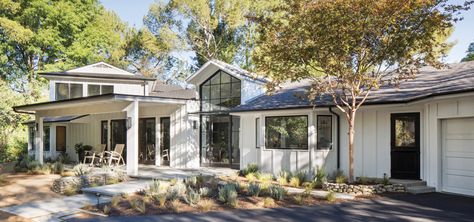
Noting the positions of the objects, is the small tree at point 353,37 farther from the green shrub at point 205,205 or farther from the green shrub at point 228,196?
the green shrub at point 205,205

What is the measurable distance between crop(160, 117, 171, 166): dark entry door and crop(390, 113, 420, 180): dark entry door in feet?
31.8

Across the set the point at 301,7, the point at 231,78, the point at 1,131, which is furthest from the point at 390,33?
the point at 1,131

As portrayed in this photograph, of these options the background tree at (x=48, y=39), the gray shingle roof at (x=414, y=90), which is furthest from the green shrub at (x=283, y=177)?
the background tree at (x=48, y=39)

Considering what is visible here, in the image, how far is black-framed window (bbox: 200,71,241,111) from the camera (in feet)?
56.5

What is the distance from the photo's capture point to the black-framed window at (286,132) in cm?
1422

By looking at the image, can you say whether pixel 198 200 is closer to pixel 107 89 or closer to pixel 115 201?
pixel 115 201

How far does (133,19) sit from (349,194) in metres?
30.0

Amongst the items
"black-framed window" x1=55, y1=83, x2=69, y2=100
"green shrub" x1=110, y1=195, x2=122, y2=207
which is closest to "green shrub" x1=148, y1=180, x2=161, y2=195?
"green shrub" x1=110, y1=195, x2=122, y2=207

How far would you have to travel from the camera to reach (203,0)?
1164 inches

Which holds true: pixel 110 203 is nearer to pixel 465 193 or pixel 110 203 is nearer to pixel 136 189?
pixel 136 189

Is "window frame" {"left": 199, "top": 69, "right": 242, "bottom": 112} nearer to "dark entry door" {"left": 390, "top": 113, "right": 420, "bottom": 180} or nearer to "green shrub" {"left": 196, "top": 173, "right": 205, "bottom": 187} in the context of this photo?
"green shrub" {"left": 196, "top": 173, "right": 205, "bottom": 187}

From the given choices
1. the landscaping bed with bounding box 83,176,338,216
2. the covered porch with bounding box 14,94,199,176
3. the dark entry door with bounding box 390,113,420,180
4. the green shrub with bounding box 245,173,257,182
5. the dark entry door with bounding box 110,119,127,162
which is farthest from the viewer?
the dark entry door with bounding box 110,119,127,162

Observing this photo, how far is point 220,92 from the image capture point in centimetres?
1762

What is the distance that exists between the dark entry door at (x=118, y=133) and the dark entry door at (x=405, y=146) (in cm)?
1259
